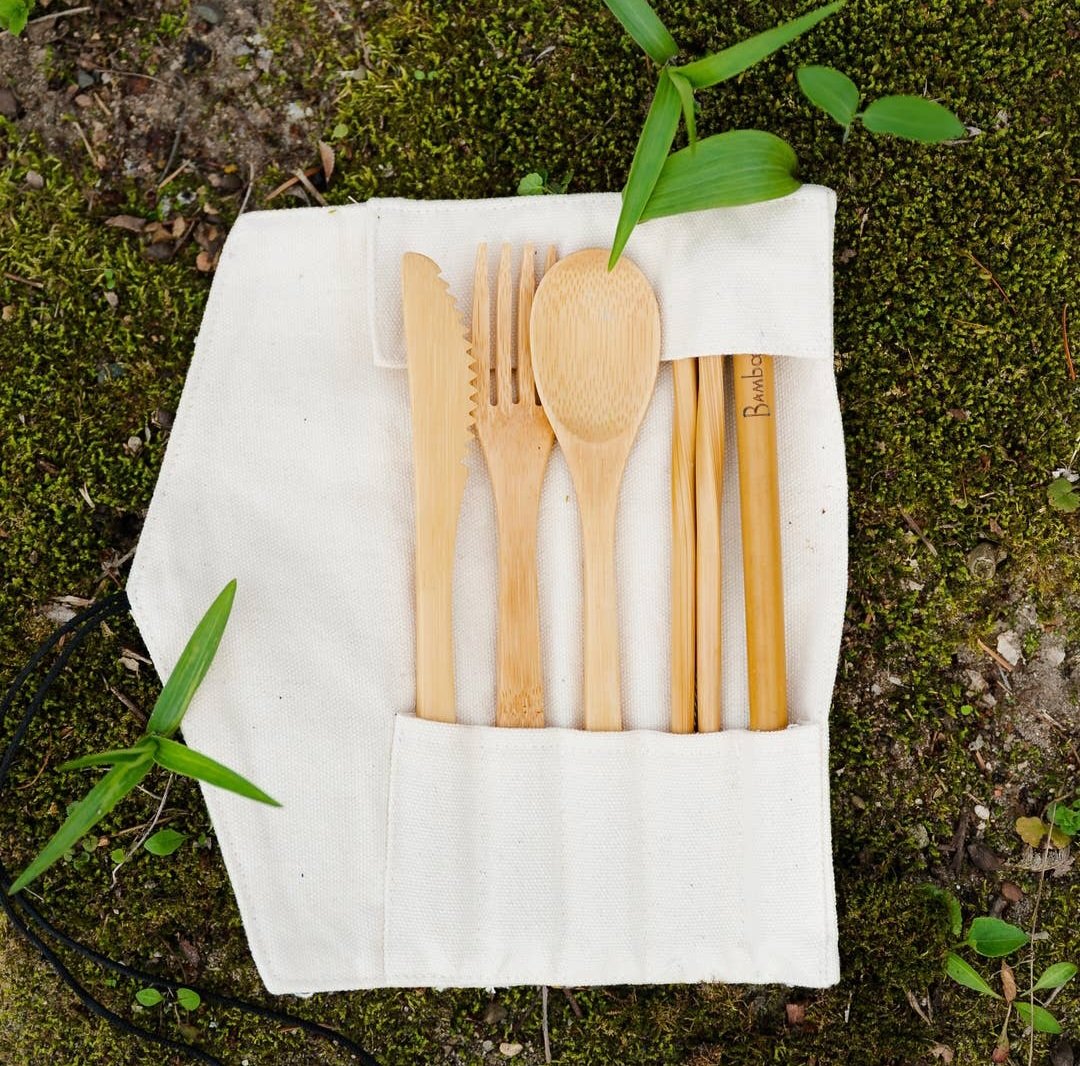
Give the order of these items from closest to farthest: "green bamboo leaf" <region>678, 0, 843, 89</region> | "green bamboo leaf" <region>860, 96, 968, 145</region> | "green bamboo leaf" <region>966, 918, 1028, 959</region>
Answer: "green bamboo leaf" <region>678, 0, 843, 89</region> → "green bamboo leaf" <region>860, 96, 968, 145</region> → "green bamboo leaf" <region>966, 918, 1028, 959</region>

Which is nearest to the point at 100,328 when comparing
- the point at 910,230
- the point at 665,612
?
the point at 665,612

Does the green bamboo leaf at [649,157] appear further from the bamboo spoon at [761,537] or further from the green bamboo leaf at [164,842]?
the green bamboo leaf at [164,842]

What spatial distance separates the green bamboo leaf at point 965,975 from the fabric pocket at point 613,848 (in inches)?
7.8

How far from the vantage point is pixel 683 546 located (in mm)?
1000

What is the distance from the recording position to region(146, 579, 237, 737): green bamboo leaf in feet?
3.14

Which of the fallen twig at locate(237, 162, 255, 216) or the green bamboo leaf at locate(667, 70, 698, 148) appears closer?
the green bamboo leaf at locate(667, 70, 698, 148)

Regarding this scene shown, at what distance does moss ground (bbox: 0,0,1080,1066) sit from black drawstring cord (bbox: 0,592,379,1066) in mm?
20

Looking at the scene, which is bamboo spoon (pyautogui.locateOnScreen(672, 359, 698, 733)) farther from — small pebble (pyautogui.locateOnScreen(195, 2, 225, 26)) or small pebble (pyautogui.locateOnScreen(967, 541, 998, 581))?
small pebble (pyautogui.locateOnScreen(195, 2, 225, 26))

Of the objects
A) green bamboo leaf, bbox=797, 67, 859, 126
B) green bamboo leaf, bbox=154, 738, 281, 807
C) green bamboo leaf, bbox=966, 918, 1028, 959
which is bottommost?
green bamboo leaf, bbox=966, 918, 1028, 959

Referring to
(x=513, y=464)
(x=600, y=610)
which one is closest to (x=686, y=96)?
(x=513, y=464)

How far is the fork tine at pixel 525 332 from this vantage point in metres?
1.00

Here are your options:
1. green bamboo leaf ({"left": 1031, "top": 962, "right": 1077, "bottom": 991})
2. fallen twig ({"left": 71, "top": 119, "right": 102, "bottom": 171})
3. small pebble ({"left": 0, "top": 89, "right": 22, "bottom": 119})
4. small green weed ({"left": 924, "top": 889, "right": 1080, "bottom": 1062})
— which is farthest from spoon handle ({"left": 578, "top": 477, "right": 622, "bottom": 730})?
small pebble ({"left": 0, "top": 89, "right": 22, "bottom": 119})

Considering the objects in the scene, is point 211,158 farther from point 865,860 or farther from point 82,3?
point 865,860

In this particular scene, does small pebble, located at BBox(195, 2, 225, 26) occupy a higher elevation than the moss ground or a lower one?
higher
